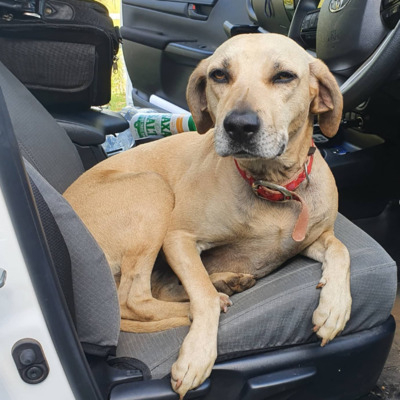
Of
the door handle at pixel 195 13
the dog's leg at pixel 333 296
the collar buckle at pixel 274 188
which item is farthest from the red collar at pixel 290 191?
the door handle at pixel 195 13

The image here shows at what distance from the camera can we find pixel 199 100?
181 centimetres

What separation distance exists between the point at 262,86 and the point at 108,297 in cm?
70

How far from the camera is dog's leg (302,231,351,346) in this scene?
1.45 meters

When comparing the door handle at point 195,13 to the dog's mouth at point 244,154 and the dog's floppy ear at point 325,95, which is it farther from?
Answer: the dog's mouth at point 244,154

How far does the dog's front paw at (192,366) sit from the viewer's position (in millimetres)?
1300

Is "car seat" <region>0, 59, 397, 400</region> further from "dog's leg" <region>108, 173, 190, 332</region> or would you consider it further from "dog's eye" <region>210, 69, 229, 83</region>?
"dog's eye" <region>210, 69, 229, 83</region>

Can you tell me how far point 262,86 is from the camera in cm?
151

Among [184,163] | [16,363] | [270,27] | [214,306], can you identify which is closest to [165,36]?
[270,27]

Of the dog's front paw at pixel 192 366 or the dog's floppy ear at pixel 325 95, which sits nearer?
the dog's front paw at pixel 192 366

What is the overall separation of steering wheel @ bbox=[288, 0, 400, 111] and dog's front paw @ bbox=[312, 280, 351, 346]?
685 mm

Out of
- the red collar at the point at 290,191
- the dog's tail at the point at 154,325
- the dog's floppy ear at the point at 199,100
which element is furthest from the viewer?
the dog's floppy ear at the point at 199,100

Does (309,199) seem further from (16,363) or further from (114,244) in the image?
(16,363)

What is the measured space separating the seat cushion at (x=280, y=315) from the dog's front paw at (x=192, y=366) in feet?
0.13

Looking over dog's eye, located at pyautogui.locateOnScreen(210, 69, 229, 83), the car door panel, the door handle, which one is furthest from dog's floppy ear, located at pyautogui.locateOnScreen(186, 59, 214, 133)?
the door handle
